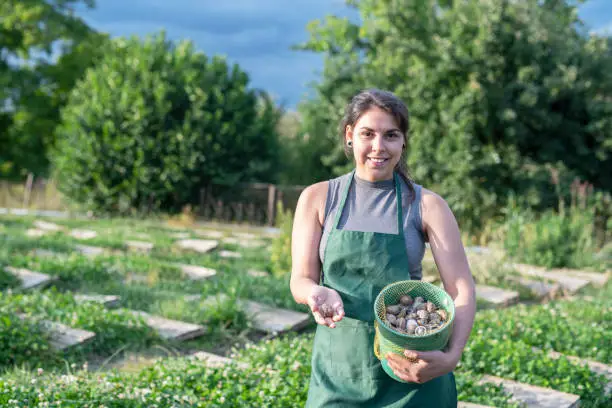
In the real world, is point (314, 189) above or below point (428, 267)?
above

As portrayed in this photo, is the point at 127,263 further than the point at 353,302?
Yes

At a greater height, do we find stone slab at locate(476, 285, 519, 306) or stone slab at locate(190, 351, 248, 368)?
stone slab at locate(476, 285, 519, 306)

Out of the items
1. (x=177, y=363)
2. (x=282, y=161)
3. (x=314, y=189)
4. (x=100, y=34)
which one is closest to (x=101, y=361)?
(x=177, y=363)

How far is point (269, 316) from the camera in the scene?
543 cm

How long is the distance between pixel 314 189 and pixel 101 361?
2.80 m

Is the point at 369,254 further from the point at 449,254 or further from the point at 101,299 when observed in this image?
the point at 101,299

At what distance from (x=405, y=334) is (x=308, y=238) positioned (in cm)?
57

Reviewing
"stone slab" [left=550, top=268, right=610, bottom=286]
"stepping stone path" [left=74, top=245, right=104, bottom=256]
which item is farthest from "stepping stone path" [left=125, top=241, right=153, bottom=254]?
"stone slab" [left=550, top=268, right=610, bottom=286]

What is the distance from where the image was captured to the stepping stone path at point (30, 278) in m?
5.86

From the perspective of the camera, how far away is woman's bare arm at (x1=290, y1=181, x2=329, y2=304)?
87.4 inches

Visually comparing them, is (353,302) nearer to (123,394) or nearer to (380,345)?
(380,345)

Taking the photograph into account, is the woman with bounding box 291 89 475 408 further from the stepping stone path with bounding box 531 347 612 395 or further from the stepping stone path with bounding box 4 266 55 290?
the stepping stone path with bounding box 4 266 55 290

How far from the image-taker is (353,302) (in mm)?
2141

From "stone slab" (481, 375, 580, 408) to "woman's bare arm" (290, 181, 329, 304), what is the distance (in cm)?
191
